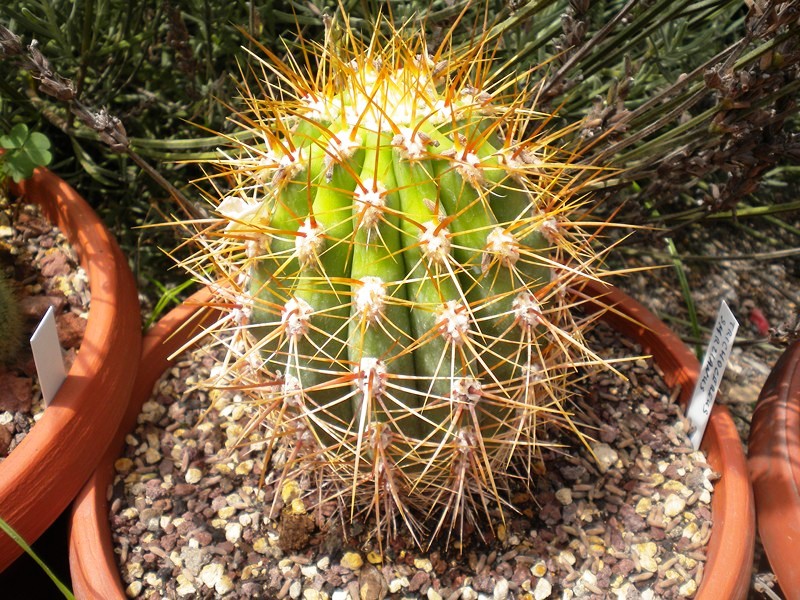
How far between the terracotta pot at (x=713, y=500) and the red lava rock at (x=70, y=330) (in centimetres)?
12

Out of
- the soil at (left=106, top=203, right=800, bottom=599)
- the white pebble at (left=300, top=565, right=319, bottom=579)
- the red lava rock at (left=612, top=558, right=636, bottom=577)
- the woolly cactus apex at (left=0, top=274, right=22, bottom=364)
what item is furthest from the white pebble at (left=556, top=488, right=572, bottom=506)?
the woolly cactus apex at (left=0, top=274, right=22, bottom=364)

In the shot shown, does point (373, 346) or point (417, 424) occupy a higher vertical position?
point (373, 346)

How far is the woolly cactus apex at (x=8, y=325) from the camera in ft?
4.25

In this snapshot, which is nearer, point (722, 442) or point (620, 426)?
point (722, 442)

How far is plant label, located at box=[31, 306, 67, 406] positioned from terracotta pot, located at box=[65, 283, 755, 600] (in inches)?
6.8

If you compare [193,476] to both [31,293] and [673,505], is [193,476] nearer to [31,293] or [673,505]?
[31,293]

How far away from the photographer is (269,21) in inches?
61.6

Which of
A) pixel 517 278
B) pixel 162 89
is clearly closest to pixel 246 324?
pixel 517 278

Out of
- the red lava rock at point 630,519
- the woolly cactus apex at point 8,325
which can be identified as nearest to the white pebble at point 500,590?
the red lava rock at point 630,519

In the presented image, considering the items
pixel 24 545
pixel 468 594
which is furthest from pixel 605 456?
pixel 24 545

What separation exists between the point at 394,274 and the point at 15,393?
32.2 inches

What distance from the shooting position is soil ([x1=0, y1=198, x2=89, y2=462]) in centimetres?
127

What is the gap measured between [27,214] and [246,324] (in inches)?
34.8

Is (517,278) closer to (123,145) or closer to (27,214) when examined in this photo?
(123,145)
